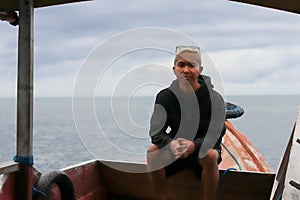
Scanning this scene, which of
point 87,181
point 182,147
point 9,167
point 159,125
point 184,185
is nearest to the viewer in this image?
point 9,167

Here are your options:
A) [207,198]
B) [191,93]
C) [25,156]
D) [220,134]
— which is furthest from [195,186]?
[25,156]

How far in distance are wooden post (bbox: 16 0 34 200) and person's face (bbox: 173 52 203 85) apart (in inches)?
32.0

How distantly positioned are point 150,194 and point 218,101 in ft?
2.89

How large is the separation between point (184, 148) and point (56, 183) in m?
0.74

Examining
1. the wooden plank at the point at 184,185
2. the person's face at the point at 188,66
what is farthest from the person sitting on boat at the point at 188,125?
the wooden plank at the point at 184,185

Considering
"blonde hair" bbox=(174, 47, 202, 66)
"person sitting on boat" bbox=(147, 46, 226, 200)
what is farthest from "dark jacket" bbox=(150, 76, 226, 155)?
"blonde hair" bbox=(174, 47, 202, 66)

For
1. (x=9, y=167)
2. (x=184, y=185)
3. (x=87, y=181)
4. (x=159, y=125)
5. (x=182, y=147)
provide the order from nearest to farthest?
(x=9, y=167) → (x=182, y=147) → (x=159, y=125) → (x=184, y=185) → (x=87, y=181)

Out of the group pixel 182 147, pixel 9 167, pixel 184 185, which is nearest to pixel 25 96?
pixel 9 167

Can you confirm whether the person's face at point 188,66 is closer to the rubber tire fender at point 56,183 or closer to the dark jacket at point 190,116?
the dark jacket at point 190,116

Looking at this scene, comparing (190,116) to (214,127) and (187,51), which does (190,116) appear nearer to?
(214,127)

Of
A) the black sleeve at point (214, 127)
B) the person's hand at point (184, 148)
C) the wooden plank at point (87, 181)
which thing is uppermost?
the black sleeve at point (214, 127)

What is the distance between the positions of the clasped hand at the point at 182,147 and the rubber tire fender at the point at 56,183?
645 millimetres

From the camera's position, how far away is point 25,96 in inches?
78.5

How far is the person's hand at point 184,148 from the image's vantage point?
2064 millimetres
